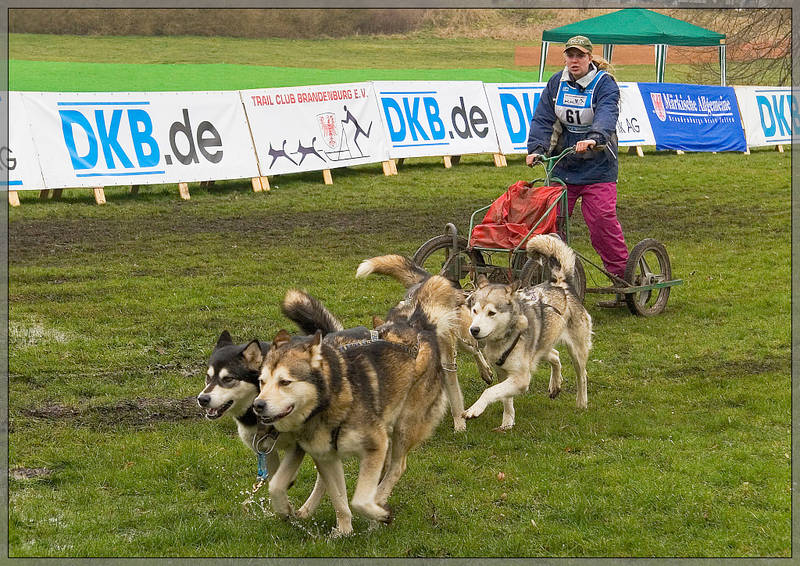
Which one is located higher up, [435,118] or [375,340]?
[435,118]

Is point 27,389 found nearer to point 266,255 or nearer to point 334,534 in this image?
point 334,534

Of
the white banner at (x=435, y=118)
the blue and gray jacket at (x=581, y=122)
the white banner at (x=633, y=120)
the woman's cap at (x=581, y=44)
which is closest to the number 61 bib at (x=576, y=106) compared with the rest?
the blue and gray jacket at (x=581, y=122)

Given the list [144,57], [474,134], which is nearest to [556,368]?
[474,134]

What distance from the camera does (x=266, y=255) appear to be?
12.6 metres

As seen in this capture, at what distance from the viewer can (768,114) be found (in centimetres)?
2516

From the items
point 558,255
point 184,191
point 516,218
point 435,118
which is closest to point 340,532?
point 558,255

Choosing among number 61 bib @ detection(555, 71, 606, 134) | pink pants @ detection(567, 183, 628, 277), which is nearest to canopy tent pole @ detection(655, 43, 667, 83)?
pink pants @ detection(567, 183, 628, 277)

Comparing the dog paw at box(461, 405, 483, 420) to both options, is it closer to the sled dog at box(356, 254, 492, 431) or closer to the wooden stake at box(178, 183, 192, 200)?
the sled dog at box(356, 254, 492, 431)

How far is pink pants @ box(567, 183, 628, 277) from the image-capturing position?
952 centimetres

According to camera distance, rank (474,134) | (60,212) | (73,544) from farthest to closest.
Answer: (474,134), (60,212), (73,544)

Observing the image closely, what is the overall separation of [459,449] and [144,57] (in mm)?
37294

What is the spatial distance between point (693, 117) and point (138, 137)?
14320 millimetres

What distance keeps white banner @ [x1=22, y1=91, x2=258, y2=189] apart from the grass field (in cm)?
70

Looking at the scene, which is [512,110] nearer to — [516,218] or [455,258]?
[455,258]
